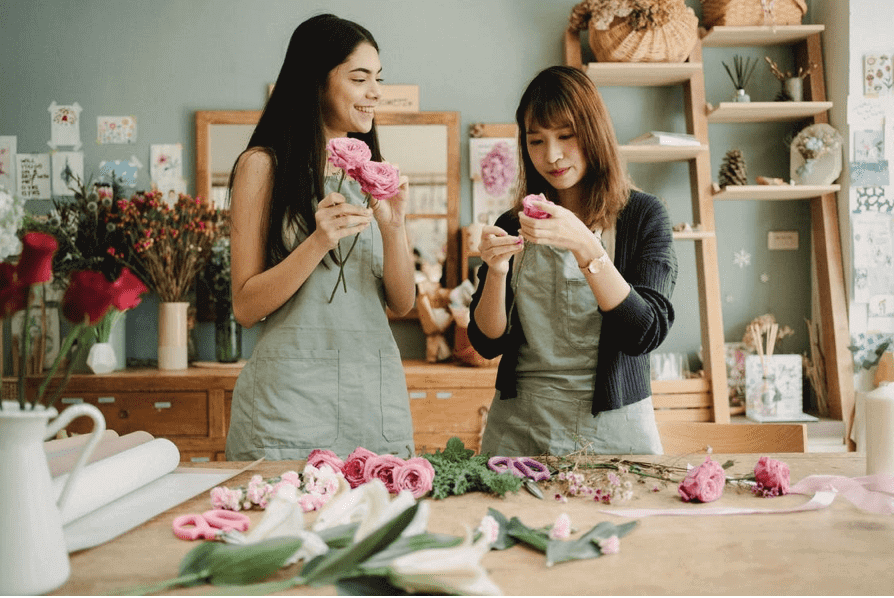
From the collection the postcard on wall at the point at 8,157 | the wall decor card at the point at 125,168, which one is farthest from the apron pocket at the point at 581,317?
the postcard on wall at the point at 8,157

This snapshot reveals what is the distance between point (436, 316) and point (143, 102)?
5.97ft

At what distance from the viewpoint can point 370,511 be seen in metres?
0.83

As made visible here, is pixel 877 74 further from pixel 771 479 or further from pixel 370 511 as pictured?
pixel 370 511

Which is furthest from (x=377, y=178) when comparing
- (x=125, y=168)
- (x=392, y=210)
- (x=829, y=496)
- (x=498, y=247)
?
(x=125, y=168)

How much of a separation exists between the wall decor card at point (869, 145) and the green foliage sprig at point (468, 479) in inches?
115

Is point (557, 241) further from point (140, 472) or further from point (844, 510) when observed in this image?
point (140, 472)

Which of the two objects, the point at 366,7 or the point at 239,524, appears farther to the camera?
the point at 366,7

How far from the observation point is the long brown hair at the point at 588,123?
1.64 m

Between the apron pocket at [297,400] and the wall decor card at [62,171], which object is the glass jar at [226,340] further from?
the apron pocket at [297,400]

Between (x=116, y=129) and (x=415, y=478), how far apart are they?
119 inches

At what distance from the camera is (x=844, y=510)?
1.09m

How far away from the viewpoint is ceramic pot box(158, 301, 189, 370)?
3.12 meters

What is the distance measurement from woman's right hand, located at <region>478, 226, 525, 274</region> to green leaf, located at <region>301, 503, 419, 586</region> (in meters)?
0.86

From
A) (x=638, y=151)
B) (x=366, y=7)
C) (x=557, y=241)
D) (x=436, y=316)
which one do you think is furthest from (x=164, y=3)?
(x=557, y=241)
